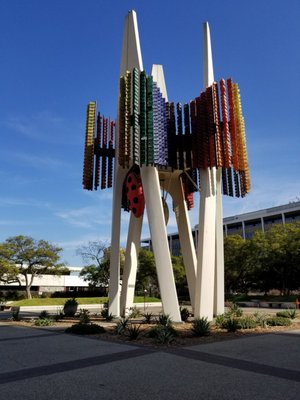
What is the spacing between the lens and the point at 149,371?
27.4 feet

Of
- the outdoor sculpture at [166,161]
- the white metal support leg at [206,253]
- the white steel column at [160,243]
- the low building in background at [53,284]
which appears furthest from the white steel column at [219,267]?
the low building in background at [53,284]

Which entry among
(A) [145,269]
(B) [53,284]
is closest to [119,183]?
(A) [145,269]

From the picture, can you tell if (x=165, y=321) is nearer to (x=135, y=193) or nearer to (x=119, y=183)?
(x=135, y=193)

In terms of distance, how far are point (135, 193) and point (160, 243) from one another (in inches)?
165

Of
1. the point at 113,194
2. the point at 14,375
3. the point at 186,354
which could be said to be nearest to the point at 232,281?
the point at 113,194

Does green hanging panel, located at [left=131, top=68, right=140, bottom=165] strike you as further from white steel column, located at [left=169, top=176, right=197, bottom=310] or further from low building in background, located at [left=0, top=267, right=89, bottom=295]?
low building in background, located at [left=0, top=267, right=89, bottom=295]

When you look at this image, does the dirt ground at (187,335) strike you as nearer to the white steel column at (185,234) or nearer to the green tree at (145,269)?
the white steel column at (185,234)

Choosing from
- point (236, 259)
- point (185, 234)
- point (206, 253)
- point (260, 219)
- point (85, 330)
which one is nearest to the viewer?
point (85, 330)

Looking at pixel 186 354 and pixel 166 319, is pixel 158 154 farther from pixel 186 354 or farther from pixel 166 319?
pixel 186 354

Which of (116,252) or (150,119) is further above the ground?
(150,119)

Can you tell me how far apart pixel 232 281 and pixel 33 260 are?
27.2 meters

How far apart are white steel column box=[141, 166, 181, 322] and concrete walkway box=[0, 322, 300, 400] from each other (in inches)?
176

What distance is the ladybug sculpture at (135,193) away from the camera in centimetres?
2047

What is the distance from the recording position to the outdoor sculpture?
17578 millimetres
